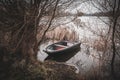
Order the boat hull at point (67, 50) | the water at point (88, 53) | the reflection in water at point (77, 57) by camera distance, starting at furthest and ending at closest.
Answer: the boat hull at point (67, 50)
the reflection in water at point (77, 57)
the water at point (88, 53)

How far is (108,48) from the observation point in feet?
19.4

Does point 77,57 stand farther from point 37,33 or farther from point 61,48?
point 37,33

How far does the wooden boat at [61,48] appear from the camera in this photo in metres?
8.67

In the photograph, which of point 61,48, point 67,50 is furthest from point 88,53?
point 61,48

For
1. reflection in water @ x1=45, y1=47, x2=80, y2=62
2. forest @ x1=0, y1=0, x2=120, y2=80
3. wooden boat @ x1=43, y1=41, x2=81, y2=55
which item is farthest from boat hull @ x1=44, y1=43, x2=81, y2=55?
forest @ x1=0, y1=0, x2=120, y2=80

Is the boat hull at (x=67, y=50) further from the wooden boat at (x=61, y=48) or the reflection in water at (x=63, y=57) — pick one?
the reflection in water at (x=63, y=57)

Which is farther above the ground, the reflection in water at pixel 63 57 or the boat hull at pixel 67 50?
the boat hull at pixel 67 50

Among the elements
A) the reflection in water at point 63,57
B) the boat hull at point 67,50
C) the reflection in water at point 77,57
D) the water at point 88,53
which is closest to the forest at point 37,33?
the water at point 88,53

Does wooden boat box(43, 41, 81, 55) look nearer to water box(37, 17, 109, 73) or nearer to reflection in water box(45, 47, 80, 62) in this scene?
reflection in water box(45, 47, 80, 62)

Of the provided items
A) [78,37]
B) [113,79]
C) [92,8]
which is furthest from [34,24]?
[78,37]

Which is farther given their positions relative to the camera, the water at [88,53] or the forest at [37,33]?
the water at [88,53]

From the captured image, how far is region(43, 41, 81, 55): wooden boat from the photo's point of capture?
8.67 meters

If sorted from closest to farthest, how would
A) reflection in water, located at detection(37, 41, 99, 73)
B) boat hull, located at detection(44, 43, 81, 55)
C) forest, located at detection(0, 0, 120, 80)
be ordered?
forest, located at detection(0, 0, 120, 80), reflection in water, located at detection(37, 41, 99, 73), boat hull, located at detection(44, 43, 81, 55)

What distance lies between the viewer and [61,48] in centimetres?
924
